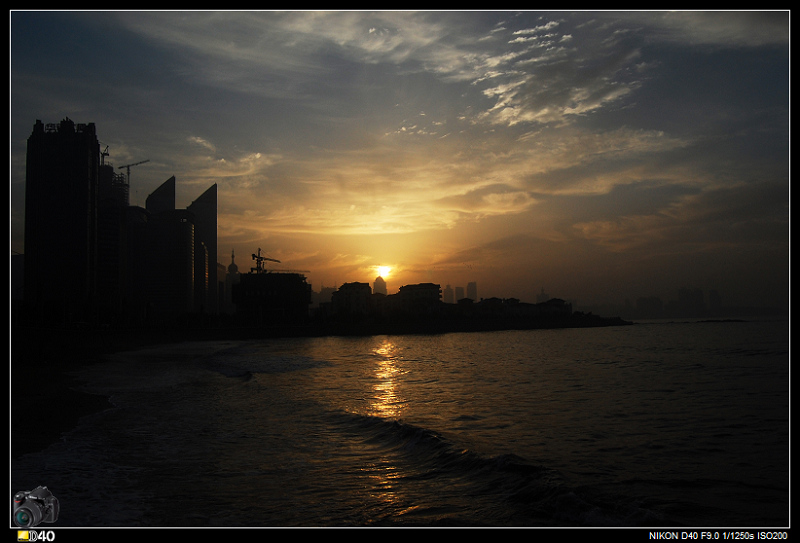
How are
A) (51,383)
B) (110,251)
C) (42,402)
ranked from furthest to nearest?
(110,251) < (51,383) < (42,402)

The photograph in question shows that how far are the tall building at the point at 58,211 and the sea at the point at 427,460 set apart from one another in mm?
167985

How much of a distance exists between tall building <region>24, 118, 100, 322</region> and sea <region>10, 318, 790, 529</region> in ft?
551

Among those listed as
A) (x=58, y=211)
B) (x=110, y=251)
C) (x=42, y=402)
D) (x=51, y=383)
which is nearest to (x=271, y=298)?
(x=110, y=251)

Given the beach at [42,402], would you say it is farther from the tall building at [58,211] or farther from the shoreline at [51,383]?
the tall building at [58,211]

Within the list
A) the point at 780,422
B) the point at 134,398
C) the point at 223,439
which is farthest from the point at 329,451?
the point at 780,422

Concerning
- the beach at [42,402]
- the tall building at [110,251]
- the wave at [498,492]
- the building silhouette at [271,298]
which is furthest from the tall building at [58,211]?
the wave at [498,492]

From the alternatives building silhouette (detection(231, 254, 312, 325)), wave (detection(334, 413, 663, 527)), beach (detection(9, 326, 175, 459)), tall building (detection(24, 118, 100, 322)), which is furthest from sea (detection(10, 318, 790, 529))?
tall building (detection(24, 118, 100, 322))

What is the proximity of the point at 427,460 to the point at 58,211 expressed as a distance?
633ft

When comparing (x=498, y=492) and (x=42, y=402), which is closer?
(x=498, y=492)

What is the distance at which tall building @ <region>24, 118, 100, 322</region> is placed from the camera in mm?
165375

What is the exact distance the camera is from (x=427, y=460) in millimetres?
13570

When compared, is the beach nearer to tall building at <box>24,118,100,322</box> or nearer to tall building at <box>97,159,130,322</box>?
tall building at <box>24,118,100,322</box>

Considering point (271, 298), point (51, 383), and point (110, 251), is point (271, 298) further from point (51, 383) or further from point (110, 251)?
point (51, 383)

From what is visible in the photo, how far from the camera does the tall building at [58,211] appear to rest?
165m
